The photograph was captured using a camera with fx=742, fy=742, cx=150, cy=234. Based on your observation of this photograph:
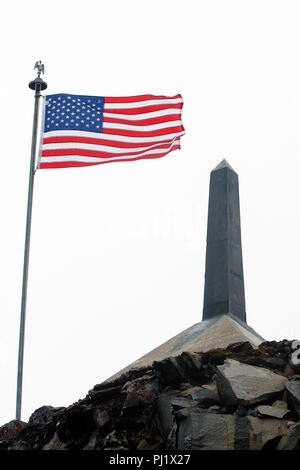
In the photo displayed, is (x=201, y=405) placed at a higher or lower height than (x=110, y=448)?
higher

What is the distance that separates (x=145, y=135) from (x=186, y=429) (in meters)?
9.14

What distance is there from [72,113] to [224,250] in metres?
6.58

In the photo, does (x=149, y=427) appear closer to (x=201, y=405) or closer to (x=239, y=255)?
(x=201, y=405)

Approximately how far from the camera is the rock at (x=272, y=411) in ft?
47.5

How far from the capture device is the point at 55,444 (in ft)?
55.3

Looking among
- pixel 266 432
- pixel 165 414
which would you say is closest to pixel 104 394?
pixel 165 414

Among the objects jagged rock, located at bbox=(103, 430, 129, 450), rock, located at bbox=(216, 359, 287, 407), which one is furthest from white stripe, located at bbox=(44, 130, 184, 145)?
jagged rock, located at bbox=(103, 430, 129, 450)

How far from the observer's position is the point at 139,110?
20.9 metres

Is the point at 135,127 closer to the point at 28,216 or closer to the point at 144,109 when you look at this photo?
the point at 144,109

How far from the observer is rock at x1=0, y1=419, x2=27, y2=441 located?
18453 mm

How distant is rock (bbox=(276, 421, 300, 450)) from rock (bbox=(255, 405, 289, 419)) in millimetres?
988

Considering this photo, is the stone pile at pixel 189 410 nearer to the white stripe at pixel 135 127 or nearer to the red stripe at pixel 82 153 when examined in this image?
the red stripe at pixel 82 153
